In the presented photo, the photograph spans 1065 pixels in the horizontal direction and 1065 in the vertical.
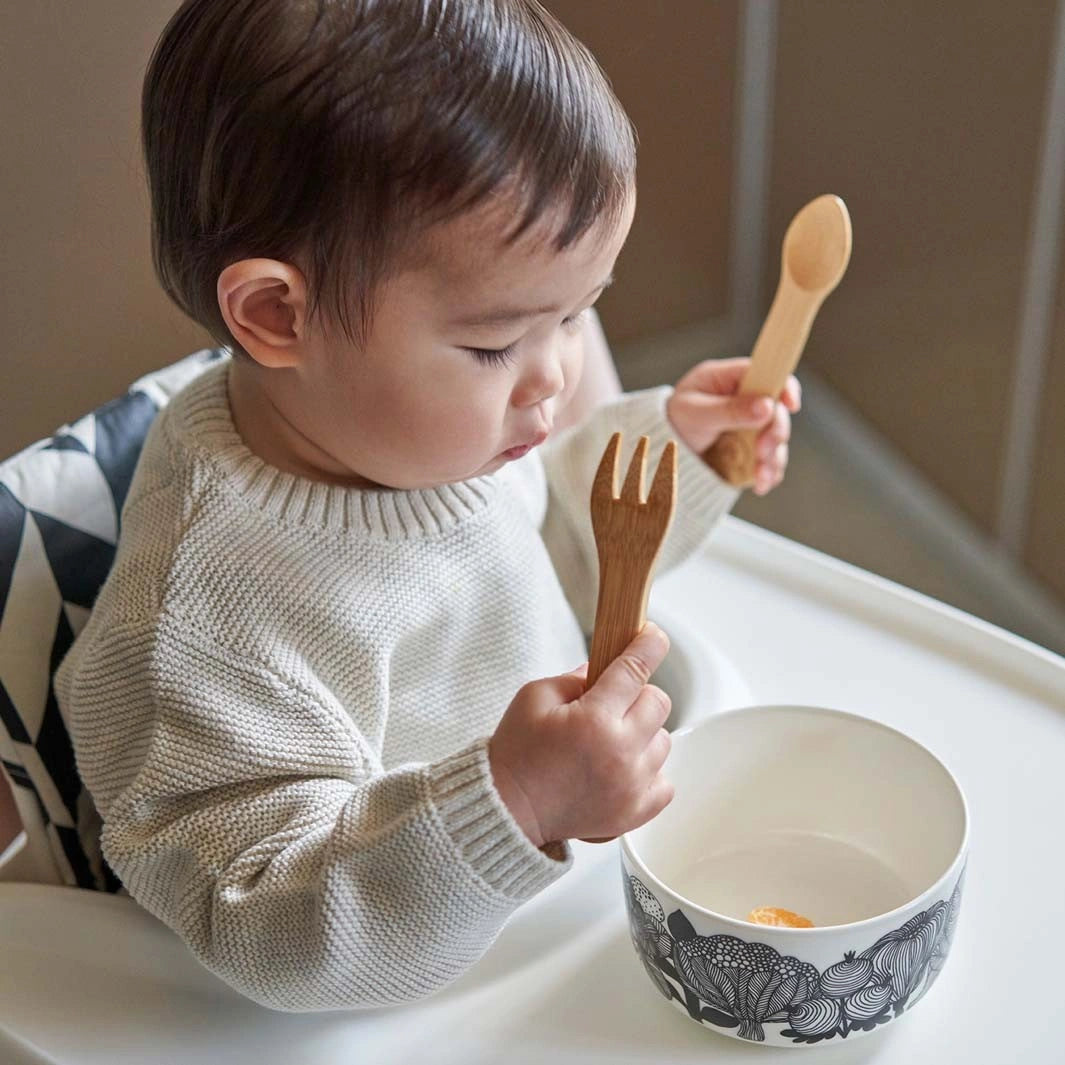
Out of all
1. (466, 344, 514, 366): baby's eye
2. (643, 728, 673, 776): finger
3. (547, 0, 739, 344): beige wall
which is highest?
(466, 344, 514, 366): baby's eye

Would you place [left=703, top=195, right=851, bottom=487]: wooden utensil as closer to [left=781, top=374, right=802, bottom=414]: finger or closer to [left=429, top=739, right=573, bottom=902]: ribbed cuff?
[left=781, top=374, right=802, bottom=414]: finger

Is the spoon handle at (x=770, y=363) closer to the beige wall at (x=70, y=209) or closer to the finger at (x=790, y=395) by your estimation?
the finger at (x=790, y=395)

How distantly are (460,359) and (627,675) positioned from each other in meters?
0.15

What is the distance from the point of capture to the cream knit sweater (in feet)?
1.79

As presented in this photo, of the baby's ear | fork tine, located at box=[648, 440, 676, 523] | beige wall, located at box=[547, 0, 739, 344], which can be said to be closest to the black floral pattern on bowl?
fork tine, located at box=[648, 440, 676, 523]

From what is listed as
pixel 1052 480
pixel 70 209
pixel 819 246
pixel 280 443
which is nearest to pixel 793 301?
pixel 819 246

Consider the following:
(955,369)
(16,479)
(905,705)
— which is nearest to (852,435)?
(955,369)

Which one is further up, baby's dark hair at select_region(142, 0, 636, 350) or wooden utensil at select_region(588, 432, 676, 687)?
baby's dark hair at select_region(142, 0, 636, 350)

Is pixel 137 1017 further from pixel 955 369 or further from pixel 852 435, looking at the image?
pixel 852 435

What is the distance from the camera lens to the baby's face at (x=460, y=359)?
564 millimetres

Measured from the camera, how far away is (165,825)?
590 millimetres

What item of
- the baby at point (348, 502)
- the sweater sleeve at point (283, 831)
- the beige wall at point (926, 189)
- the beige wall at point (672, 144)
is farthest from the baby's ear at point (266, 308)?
the beige wall at point (672, 144)

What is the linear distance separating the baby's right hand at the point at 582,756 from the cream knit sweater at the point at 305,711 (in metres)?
0.01

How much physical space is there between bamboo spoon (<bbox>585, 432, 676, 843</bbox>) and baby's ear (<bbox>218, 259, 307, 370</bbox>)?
145 mm
